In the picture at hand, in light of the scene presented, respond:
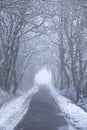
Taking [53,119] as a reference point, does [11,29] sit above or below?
above

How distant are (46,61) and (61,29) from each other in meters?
46.5

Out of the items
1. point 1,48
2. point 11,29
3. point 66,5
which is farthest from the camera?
point 1,48

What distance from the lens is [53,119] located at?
58.5 ft

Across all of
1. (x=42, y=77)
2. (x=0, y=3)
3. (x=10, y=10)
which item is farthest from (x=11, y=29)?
(x=42, y=77)

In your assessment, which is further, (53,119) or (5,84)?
(5,84)

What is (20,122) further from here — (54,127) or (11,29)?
(11,29)

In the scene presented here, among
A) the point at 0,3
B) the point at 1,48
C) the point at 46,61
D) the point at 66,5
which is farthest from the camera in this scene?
the point at 46,61

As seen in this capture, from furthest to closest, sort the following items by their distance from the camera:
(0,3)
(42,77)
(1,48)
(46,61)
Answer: (42,77)
(46,61)
(1,48)
(0,3)

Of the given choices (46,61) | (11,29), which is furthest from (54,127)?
(46,61)

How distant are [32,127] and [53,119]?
320 cm

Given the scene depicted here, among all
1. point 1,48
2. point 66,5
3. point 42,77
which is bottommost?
point 42,77

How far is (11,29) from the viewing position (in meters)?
31.5

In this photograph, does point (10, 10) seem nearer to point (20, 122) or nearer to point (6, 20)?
point (20, 122)

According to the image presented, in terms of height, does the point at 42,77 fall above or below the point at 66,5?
below
